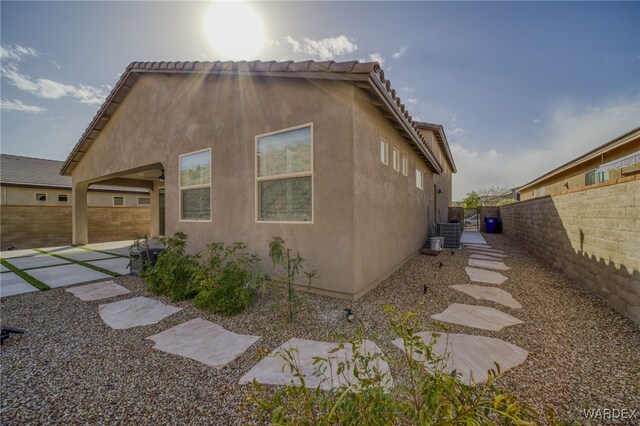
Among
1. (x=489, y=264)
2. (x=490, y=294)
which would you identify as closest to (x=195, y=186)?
(x=490, y=294)

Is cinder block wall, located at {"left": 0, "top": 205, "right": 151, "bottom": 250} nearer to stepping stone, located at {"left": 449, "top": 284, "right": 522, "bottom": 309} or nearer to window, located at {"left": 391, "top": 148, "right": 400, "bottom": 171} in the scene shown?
window, located at {"left": 391, "top": 148, "right": 400, "bottom": 171}

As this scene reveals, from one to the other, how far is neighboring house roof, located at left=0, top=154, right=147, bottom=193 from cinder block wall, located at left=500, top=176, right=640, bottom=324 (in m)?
21.5

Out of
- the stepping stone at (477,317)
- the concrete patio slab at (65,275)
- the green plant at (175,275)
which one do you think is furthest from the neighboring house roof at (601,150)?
the concrete patio slab at (65,275)

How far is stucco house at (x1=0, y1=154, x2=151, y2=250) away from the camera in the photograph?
12766 mm

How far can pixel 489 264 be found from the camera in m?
7.30

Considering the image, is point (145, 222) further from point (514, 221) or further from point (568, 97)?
point (568, 97)

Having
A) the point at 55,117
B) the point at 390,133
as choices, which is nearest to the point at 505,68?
the point at 390,133

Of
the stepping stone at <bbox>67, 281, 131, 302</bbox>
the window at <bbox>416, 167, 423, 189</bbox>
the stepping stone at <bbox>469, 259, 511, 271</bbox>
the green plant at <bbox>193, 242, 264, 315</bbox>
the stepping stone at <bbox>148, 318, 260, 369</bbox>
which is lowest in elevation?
the stepping stone at <bbox>148, 318, 260, 369</bbox>

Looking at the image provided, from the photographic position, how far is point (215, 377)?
2525mm

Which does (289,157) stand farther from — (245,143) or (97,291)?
(97,291)

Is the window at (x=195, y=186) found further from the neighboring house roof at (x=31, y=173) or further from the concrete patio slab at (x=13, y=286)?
the neighboring house roof at (x=31, y=173)

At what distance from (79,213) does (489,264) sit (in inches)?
669

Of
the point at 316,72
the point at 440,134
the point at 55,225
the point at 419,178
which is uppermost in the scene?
the point at 440,134

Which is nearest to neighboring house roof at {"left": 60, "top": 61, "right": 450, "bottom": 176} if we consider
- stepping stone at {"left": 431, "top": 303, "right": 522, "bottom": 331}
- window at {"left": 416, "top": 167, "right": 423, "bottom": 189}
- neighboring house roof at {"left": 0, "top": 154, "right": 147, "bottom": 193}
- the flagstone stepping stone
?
window at {"left": 416, "top": 167, "right": 423, "bottom": 189}
